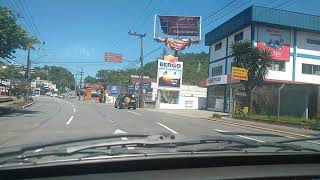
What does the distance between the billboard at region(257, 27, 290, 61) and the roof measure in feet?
2.66

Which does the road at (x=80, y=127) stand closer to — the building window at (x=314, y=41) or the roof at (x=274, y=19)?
the roof at (x=274, y=19)

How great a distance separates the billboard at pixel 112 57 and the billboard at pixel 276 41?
42480 millimetres

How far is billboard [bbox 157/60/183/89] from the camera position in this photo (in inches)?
2662

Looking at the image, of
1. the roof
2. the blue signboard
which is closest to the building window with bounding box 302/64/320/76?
the roof

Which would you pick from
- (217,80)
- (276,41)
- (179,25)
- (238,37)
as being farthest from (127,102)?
(179,25)

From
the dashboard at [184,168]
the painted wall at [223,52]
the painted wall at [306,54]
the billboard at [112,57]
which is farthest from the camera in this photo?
the billboard at [112,57]

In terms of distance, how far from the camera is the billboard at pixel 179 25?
7019cm

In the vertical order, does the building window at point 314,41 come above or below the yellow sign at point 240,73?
above

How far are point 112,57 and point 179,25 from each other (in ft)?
79.8

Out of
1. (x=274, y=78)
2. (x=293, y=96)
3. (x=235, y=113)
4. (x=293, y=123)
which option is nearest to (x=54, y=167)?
(x=293, y=123)

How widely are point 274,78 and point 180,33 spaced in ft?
66.6

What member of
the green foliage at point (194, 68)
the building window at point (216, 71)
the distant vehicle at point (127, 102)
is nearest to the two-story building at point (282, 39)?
the building window at point (216, 71)

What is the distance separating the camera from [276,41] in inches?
2146

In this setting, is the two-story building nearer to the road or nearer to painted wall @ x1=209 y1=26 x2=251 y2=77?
painted wall @ x1=209 y1=26 x2=251 y2=77
